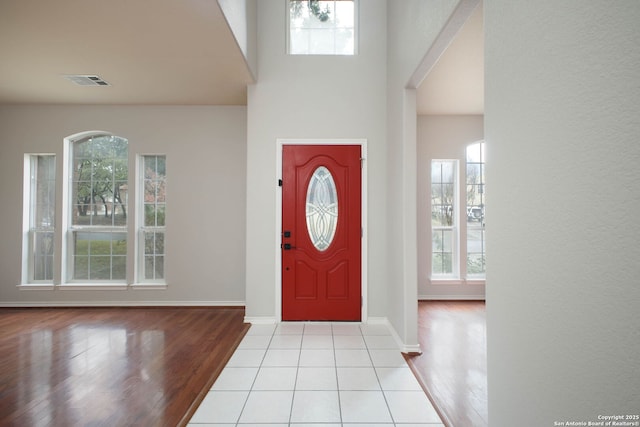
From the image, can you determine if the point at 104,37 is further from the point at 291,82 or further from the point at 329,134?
the point at 329,134

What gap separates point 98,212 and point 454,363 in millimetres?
4935

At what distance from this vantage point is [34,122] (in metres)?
4.96

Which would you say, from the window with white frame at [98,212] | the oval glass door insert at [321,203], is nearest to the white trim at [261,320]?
the oval glass door insert at [321,203]

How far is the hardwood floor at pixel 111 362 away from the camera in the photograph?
92.0 inches

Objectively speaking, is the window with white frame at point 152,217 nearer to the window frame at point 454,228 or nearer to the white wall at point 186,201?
the white wall at point 186,201

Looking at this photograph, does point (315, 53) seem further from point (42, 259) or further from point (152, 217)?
point (42, 259)

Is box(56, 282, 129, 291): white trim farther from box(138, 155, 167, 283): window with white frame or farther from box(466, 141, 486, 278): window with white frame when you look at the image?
box(466, 141, 486, 278): window with white frame

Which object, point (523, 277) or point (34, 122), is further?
point (34, 122)

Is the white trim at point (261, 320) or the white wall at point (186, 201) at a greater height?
the white wall at point (186, 201)

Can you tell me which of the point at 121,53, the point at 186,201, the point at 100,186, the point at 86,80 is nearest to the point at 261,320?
the point at 186,201

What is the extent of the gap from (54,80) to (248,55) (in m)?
2.28

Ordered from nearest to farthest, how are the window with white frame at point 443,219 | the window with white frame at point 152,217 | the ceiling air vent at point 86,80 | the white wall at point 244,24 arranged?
the white wall at point 244,24 < the ceiling air vent at point 86,80 < the window with white frame at point 152,217 < the window with white frame at point 443,219

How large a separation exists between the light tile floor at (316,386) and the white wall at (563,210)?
88 cm

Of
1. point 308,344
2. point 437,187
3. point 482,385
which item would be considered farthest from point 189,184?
point 482,385
